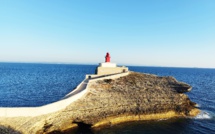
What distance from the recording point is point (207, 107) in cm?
3275

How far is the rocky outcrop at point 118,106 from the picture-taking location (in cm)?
1742

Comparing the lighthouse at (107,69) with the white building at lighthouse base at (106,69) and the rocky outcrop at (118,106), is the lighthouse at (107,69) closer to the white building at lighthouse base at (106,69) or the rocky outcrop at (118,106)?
A: the white building at lighthouse base at (106,69)

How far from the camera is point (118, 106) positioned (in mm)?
24250

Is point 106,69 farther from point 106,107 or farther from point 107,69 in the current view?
point 106,107

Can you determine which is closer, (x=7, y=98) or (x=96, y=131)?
(x=96, y=131)

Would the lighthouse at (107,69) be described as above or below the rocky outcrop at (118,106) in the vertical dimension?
above

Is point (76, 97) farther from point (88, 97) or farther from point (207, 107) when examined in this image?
point (207, 107)

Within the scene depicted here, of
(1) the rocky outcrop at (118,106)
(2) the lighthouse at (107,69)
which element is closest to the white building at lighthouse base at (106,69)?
(2) the lighthouse at (107,69)

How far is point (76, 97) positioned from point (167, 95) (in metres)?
15.4

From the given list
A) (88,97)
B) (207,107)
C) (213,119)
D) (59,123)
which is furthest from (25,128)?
(207,107)

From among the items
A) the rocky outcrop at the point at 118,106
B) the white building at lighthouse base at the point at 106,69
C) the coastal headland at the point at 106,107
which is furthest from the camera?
the white building at lighthouse base at the point at 106,69

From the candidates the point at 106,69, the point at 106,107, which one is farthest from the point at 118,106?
the point at 106,69

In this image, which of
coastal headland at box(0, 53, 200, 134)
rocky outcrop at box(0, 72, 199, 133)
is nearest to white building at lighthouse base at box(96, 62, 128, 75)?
coastal headland at box(0, 53, 200, 134)

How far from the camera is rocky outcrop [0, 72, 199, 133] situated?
1742cm
